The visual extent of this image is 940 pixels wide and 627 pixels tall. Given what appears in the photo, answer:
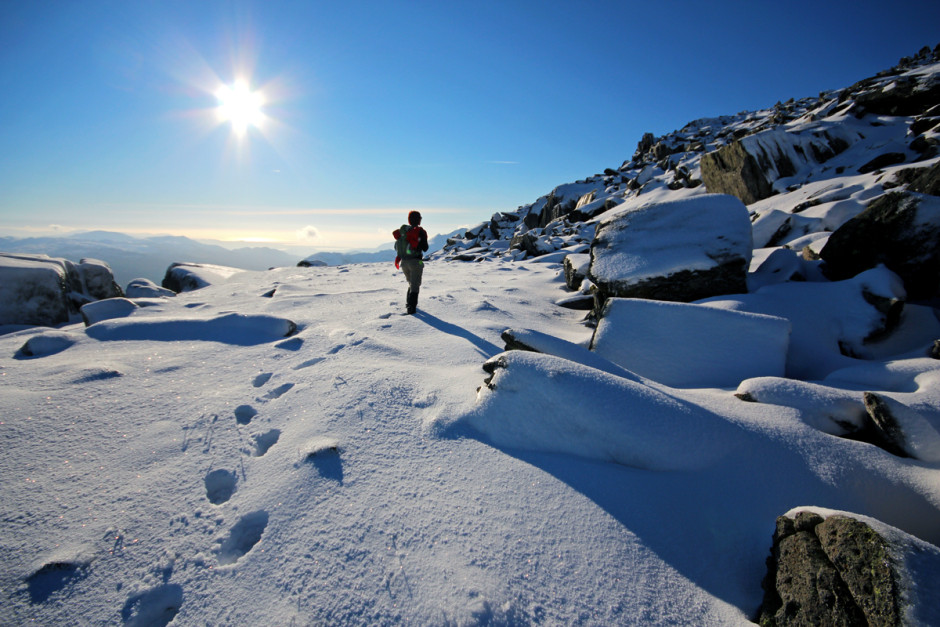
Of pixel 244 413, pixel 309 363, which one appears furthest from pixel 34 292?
pixel 244 413

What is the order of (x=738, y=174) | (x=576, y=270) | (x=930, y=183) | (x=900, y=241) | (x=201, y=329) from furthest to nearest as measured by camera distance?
(x=738, y=174) < (x=576, y=270) < (x=930, y=183) < (x=201, y=329) < (x=900, y=241)

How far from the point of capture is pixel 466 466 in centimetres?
237

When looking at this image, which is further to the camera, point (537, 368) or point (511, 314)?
point (511, 314)

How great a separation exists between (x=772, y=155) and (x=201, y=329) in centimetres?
1707

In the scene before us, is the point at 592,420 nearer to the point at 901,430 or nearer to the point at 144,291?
the point at 901,430

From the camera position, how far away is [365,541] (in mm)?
1853

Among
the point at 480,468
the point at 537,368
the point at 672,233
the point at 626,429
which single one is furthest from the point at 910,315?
the point at 480,468

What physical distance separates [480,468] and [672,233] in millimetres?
5718

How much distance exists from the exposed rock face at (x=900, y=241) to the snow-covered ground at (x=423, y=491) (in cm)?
174

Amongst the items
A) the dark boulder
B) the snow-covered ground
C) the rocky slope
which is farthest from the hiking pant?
the dark boulder

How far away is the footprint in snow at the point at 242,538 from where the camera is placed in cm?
186

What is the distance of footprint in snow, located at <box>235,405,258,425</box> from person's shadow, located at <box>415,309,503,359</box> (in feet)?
8.39

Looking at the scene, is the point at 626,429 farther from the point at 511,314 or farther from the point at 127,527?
the point at 511,314

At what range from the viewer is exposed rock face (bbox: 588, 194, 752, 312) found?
5406 mm
